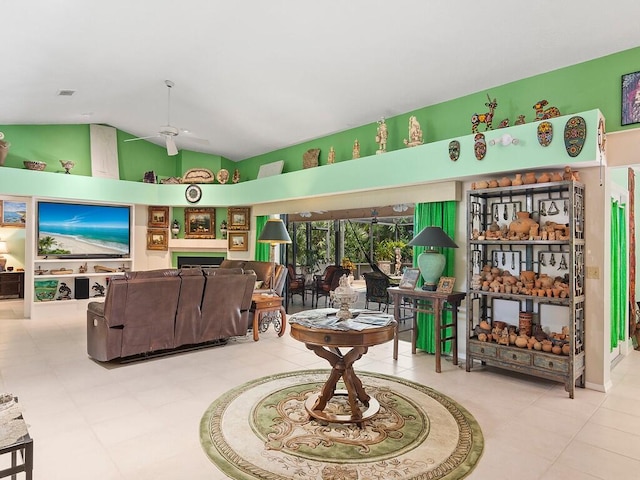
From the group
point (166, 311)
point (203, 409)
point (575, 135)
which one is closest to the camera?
point (203, 409)

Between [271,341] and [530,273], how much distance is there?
3721 mm

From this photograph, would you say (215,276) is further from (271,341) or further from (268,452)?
(268,452)

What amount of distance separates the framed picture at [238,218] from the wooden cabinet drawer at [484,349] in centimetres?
611

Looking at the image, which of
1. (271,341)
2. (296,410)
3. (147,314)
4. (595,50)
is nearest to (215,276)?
(147,314)

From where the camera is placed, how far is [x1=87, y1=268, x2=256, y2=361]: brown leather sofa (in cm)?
472

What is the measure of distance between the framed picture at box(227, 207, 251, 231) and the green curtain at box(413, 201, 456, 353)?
478 cm

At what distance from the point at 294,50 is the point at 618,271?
17.0 ft

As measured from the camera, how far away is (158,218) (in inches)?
371

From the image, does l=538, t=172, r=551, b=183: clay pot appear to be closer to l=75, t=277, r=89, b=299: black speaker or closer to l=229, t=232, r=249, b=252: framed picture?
l=229, t=232, r=249, b=252: framed picture

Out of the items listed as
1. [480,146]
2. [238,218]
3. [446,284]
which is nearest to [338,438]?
[446,284]

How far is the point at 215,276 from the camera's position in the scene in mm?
5465

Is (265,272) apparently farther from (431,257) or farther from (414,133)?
(414,133)

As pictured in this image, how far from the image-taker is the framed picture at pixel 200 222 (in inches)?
380

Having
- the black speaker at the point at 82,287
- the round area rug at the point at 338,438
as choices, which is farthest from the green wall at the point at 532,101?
the black speaker at the point at 82,287
